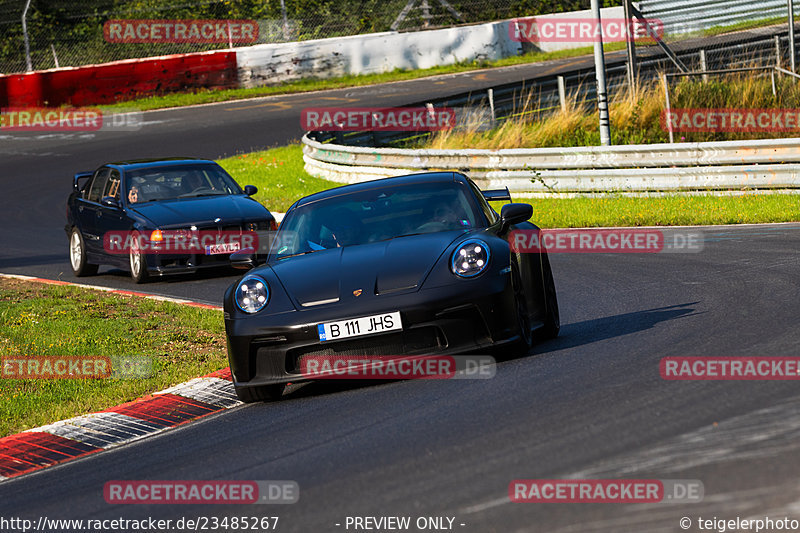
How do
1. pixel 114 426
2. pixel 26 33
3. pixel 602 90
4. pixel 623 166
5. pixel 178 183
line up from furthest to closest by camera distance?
1. pixel 26 33
2. pixel 602 90
3. pixel 623 166
4. pixel 178 183
5. pixel 114 426

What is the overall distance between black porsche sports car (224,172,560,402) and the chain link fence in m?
28.1

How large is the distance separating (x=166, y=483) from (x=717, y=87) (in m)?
19.5

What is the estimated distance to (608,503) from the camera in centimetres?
423

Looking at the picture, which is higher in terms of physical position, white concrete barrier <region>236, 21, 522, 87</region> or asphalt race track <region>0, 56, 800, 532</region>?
white concrete barrier <region>236, 21, 522, 87</region>

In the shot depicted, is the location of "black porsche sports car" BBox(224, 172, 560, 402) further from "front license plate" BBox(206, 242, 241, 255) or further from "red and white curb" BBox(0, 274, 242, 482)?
"front license plate" BBox(206, 242, 241, 255)

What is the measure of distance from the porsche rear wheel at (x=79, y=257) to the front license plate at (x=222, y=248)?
234cm

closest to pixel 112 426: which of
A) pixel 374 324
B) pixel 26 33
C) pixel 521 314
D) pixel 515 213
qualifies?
pixel 374 324

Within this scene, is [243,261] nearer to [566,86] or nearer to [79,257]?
[79,257]

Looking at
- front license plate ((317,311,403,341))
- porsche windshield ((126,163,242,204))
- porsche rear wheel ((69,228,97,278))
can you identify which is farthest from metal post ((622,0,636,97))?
front license plate ((317,311,403,341))

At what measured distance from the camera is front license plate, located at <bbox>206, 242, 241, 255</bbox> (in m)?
14.3

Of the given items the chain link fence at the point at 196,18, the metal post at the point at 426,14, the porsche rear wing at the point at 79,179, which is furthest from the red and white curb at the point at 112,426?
the metal post at the point at 426,14

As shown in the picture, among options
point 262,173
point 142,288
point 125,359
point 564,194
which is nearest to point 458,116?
point 262,173

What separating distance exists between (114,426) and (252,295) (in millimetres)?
1176

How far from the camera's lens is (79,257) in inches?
624
